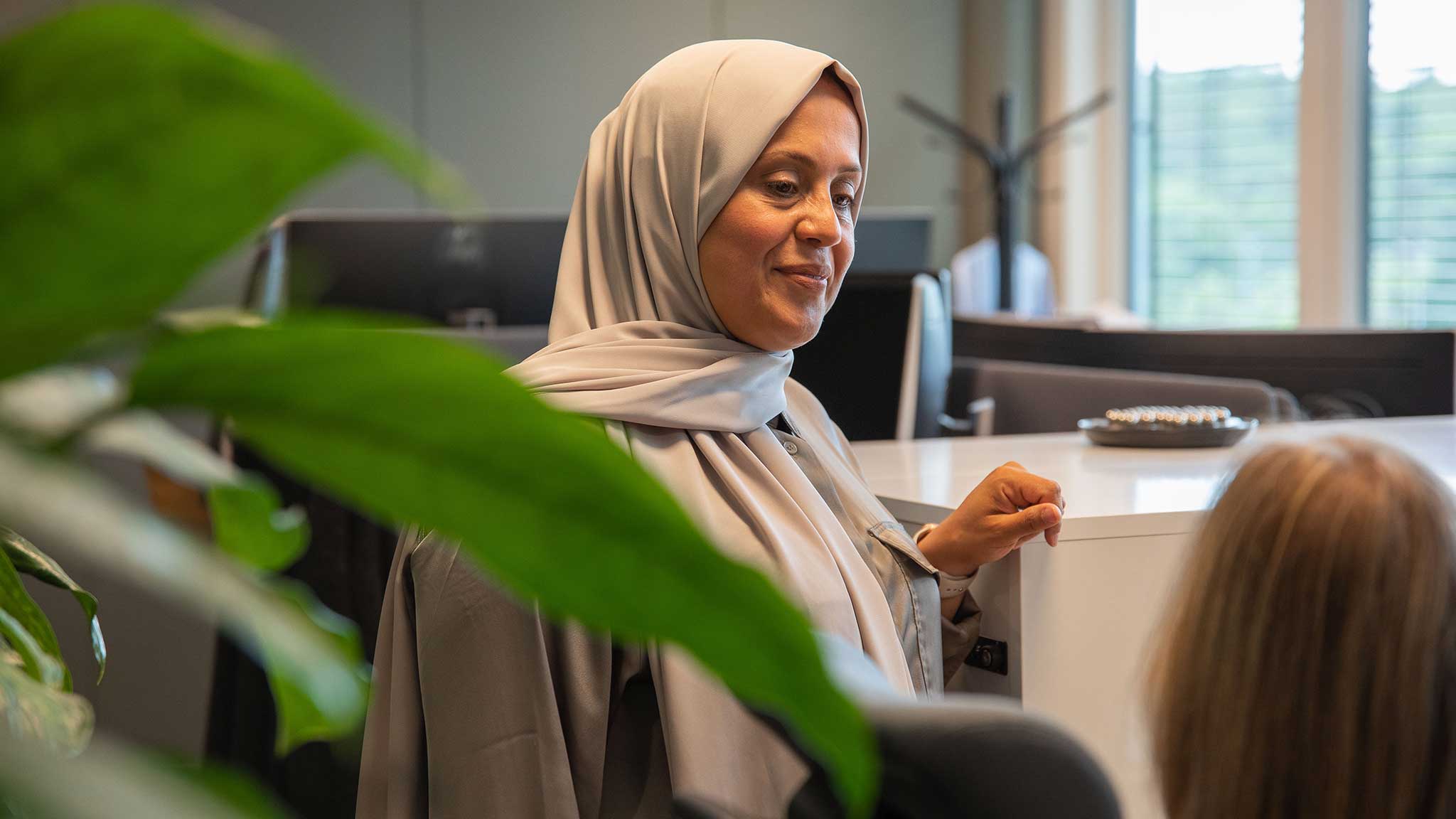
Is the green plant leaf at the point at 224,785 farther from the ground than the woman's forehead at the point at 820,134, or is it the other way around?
the woman's forehead at the point at 820,134

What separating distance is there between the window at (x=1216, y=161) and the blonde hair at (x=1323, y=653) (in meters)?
5.08

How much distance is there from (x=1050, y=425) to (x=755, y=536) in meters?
1.50

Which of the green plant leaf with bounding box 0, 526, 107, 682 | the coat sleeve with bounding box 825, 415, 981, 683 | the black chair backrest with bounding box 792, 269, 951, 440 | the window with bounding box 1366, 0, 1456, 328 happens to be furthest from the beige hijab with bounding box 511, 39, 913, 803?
the window with bounding box 1366, 0, 1456, 328

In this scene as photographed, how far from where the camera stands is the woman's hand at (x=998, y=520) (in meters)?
1.17

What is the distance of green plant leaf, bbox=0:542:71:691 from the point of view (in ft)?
1.68

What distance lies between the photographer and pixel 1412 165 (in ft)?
16.1

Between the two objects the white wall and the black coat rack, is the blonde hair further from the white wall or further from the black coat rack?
the white wall

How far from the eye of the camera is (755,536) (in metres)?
1.15

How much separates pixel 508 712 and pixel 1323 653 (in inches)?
24.7

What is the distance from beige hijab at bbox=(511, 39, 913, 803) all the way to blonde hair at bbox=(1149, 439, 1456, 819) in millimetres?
450

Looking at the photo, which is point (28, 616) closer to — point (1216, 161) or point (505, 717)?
point (505, 717)

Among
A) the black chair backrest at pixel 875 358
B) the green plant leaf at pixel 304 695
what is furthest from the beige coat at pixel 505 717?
the black chair backrest at pixel 875 358

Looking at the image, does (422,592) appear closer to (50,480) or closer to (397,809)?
(397,809)

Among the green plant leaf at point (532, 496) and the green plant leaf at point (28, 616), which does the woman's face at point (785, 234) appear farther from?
the green plant leaf at point (532, 496)
